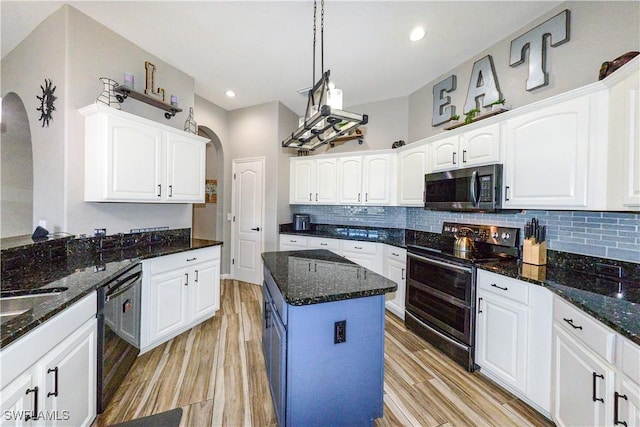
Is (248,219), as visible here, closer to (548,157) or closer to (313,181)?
(313,181)

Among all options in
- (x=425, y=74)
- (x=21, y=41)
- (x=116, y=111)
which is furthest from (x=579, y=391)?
(x=21, y=41)

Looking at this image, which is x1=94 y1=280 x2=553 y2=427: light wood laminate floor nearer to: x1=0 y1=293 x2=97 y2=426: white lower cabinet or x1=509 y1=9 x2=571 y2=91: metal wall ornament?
x1=0 y1=293 x2=97 y2=426: white lower cabinet

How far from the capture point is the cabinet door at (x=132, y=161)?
7.57 ft

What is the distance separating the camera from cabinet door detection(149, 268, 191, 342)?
2.41m

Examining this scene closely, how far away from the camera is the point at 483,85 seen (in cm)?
283

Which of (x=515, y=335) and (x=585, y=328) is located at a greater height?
(x=585, y=328)

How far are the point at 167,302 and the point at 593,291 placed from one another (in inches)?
129

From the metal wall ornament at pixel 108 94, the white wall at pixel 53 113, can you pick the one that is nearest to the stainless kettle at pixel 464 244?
the metal wall ornament at pixel 108 94

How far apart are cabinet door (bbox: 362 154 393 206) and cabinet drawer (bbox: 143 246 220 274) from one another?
225cm

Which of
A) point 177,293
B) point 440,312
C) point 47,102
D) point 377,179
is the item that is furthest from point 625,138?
point 47,102

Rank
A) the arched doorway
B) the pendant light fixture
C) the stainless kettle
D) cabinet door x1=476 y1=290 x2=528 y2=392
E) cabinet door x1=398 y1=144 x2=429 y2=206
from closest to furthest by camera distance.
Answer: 1. the pendant light fixture
2. cabinet door x1=476 y1=290 x2=528 y2=392
3. the stainless kettle
4. cabinet door x1=398 y1=144 x2=429 y2=206
5. the arched doorway

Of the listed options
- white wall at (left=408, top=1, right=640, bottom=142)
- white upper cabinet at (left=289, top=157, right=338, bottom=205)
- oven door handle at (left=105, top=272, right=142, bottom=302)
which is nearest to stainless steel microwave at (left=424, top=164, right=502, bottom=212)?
white wall at (left=408, top=1, right=640, bottom=142)

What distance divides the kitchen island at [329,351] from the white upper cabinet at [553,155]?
145 cm

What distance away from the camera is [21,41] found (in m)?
2.74
